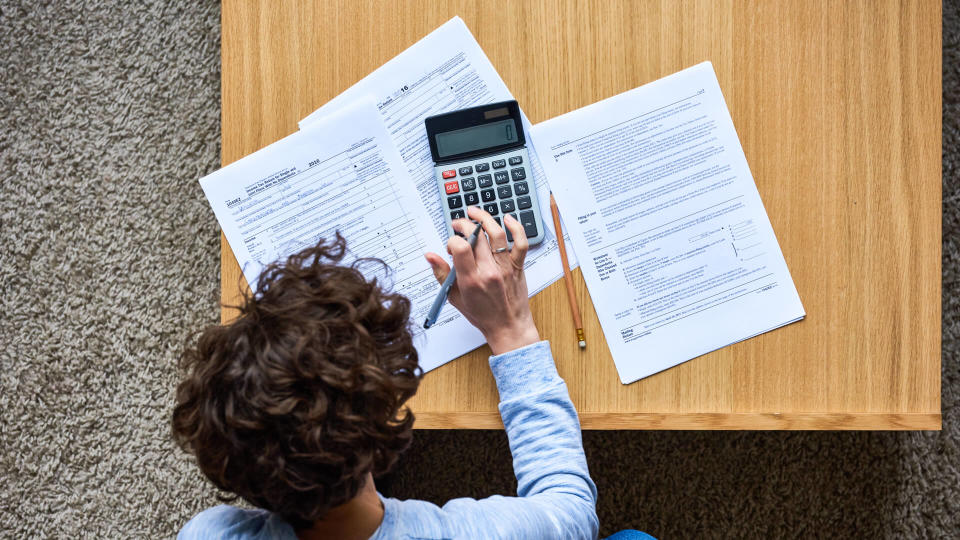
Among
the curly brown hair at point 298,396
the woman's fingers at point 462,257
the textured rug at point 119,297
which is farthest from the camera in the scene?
the textured rug at point 119,297

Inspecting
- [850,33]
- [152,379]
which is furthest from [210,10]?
[850,33]

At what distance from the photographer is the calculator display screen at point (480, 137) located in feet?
2.18

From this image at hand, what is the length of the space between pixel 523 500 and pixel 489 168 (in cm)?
32

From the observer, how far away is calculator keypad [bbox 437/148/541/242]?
0.66m

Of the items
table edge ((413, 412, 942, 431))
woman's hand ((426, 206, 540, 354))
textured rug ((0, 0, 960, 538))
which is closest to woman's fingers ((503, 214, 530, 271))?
woman's hand ((426, 206, 540, 354))

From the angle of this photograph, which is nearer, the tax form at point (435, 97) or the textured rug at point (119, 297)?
the tax form at point (435, 97)

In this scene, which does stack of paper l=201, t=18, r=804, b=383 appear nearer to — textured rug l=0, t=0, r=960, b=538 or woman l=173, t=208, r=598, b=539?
woman l=173, t=208, r=598, b=539

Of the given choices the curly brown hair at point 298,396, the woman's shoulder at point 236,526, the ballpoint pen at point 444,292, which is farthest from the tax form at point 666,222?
the woman's shoulder at point 236,526

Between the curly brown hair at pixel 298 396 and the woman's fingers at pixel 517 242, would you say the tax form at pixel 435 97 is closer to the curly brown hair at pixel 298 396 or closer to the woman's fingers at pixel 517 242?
the woman's fingers at pixel 517 242

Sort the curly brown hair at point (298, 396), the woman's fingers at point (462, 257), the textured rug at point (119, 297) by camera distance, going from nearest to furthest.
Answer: the curly brown hair at point (298, 396), the woman's fingers at point (462, 257), the textured rug at point (119, 297)

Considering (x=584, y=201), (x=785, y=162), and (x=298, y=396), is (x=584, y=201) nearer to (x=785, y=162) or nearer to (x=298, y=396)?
(x=785, y=162)

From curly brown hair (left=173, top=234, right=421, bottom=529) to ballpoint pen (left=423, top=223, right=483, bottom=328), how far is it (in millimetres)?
115

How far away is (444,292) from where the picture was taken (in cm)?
64

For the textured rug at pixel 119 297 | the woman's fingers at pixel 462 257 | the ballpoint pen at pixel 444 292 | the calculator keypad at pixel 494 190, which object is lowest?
the textured rug at pixel 119 297
